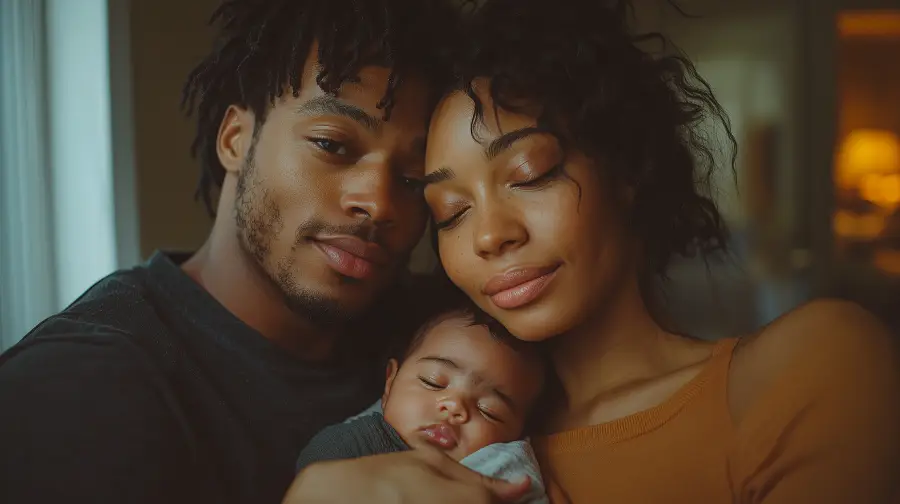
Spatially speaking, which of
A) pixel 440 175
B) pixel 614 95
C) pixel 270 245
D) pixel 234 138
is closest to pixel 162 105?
pixel 234 138

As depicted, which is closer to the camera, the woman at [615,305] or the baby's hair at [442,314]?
the woman at [615,305]

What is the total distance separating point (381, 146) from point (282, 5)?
21 cm

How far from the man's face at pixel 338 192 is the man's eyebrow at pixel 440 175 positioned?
3.1 inches

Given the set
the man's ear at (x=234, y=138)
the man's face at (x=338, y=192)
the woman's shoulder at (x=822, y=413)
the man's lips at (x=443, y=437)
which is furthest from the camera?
the man's ear at (x=234, y=138)

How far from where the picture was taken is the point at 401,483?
556 millimetres

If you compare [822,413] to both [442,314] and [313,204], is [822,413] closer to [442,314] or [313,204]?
[442,314]

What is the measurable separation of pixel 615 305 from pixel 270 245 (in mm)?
362

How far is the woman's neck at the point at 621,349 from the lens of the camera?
24.5 inches

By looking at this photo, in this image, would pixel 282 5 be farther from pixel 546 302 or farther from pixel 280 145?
pixel 546 302

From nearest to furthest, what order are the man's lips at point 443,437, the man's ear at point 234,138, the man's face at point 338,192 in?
the man's lips at point 443,437 < the man's face at point 338,192 < the man's ear at point 234,138

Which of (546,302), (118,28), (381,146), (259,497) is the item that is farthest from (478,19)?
(259,497)

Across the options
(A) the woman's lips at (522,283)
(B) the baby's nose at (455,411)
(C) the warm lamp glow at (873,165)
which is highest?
(C) the warm lamp glow at (873,165)

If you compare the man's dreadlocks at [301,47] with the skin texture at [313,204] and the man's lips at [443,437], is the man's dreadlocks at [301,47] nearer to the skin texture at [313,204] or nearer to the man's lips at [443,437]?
the skin texture at [313,204]

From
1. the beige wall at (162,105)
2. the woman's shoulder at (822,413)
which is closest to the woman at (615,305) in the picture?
the woman's shoulder at (822,413)
